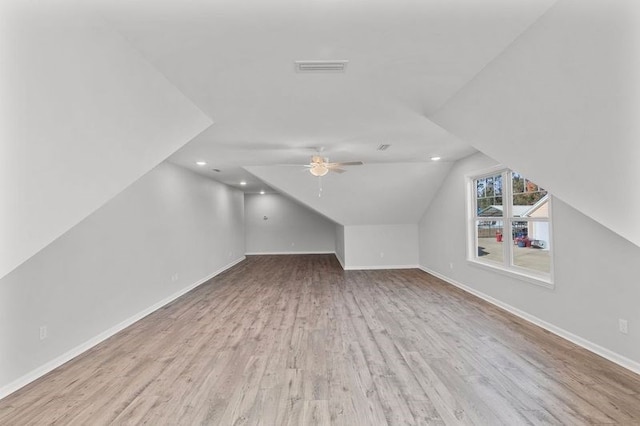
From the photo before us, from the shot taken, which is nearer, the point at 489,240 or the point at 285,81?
the point at 285,81

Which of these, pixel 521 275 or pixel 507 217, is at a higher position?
pixel 507 217

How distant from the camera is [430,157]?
559 cm

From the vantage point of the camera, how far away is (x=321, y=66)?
7.27 ft

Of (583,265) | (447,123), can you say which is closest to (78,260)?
(447,123)

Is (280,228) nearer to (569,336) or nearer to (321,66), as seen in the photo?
(569,336)

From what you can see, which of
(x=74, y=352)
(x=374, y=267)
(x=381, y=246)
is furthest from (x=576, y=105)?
(x=374, y=267)

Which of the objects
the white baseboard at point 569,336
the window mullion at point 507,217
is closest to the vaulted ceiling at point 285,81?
the white baseboard at point 569,336

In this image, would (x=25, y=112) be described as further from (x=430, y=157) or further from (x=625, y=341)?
(x=430, y=157)

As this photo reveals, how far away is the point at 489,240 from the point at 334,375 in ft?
12.8

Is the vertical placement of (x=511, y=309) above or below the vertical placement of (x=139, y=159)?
below

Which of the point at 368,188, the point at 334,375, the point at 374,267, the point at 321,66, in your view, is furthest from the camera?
the point at 374,267

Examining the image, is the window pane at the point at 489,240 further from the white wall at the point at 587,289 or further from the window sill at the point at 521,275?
the white wall at the point at 587,289

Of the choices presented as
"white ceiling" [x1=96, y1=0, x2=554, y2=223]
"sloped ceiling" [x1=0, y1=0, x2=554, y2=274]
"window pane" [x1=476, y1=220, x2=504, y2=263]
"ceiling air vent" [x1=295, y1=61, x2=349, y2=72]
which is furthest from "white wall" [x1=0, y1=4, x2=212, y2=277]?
"window pane" [x1=476, y1=220, x2=504, y2=263]

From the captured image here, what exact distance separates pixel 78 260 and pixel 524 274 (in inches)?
215
